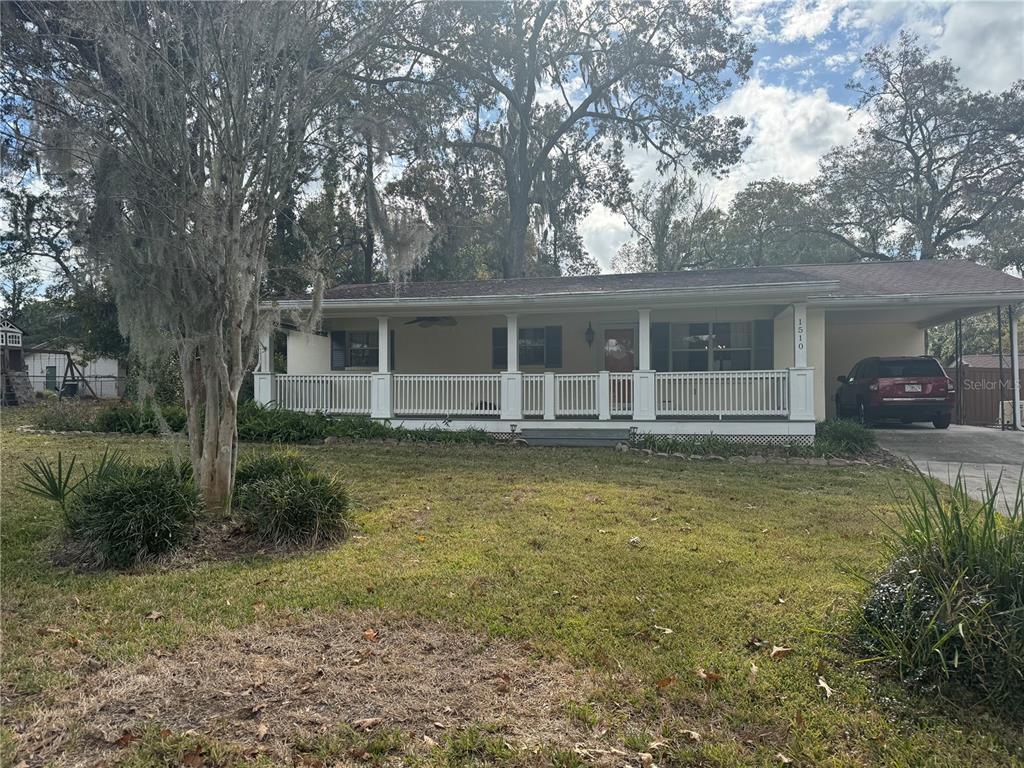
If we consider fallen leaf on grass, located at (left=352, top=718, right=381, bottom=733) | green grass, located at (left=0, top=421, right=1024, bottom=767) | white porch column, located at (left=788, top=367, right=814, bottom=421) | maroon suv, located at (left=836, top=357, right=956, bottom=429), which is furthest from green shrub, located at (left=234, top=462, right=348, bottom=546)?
maroon suv, located at (left=836, top=357, right=956, bottom=429)

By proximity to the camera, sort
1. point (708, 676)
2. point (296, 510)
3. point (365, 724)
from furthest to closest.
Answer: point (296, 510), point (708, 676), point (365, 724)

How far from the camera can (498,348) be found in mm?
13945

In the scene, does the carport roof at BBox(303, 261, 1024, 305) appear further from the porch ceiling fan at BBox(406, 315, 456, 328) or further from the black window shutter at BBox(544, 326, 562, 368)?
the black window shutter at BBox(544, 326, 562, 368)

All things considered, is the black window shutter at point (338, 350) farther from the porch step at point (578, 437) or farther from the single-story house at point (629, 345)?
the porch step at point (578, 437)

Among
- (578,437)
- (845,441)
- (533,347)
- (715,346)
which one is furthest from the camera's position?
(533,347)

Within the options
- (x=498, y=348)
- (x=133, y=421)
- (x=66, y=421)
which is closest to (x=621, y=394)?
(x=498, y=348)

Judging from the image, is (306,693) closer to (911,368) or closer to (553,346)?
(553,346)

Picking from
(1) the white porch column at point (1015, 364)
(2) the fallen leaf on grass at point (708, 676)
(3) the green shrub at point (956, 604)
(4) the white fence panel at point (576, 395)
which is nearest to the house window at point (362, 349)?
(4) the white fence panel at point (576, 395)

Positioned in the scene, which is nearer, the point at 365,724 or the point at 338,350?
the point at 365,724

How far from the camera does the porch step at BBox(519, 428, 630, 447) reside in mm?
10609

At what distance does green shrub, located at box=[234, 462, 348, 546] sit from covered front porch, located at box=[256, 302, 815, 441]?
433cm

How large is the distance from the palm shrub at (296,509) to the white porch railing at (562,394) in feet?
20.8

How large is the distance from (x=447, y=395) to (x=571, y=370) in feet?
11.2

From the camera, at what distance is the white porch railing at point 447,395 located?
38.0 ft
